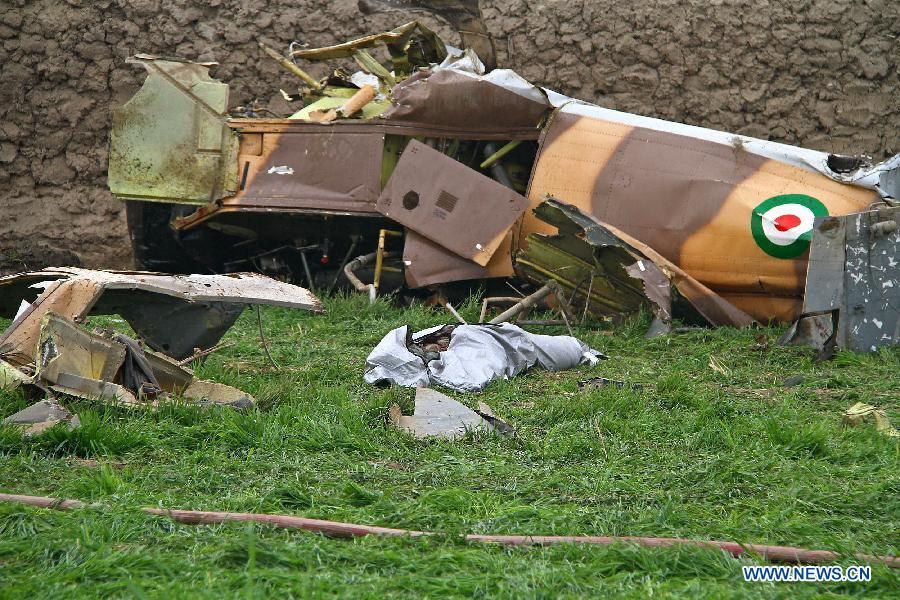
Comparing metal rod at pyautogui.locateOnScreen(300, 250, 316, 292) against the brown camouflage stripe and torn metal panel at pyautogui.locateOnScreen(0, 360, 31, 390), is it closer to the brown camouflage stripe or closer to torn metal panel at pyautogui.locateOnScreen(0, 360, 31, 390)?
the brown camouflage stripe

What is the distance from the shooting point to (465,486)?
3.89m

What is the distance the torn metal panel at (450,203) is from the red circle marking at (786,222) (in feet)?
6.28

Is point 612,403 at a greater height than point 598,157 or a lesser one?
lesser

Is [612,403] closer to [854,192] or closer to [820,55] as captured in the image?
[854,192]

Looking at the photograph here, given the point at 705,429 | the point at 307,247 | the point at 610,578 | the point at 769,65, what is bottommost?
the point at 307,247

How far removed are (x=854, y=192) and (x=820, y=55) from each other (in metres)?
3.46

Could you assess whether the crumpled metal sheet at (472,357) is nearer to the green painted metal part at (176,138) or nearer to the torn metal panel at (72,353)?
the torn metal panel at (72,353)

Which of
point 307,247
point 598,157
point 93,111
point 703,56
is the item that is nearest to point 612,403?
point 598,157

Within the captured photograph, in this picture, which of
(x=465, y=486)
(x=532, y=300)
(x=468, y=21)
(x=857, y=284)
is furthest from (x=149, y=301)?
(x=468, y=21)

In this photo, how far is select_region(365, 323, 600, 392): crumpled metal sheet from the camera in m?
5.74

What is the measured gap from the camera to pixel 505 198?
8.20 metres

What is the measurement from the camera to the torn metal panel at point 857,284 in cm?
651

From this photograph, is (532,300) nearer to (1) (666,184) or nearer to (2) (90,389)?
(1) (666,184)

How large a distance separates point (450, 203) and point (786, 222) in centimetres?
258
